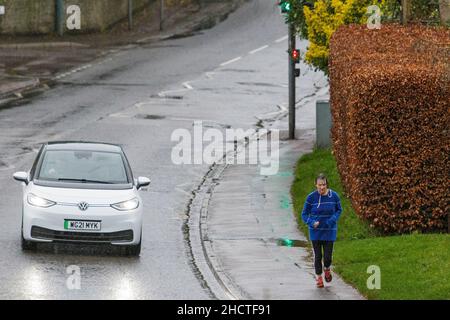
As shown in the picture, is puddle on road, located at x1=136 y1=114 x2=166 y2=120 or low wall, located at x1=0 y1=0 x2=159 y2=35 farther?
low wall, located at x1=0 y1=0 x2=159 y2=35

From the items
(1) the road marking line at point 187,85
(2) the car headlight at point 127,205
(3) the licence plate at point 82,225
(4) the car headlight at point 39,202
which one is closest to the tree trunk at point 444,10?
(2) the car headlight at point 127,205

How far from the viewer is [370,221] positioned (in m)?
23.9

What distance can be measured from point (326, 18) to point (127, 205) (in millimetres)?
13305

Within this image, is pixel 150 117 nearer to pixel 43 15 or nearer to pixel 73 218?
pixel 43 15

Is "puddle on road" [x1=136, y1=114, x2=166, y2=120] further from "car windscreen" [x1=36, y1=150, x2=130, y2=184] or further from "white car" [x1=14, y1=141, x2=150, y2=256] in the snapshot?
"white car" [x1=14, y1=141, x2=150, y2=256]

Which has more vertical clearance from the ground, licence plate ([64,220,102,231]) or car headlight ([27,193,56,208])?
car headlight ([27,193,56,208])

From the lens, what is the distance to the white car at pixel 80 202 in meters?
21.6

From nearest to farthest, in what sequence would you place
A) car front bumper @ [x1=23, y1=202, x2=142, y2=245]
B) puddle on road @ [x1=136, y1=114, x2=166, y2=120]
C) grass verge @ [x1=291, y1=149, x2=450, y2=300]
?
grass verge @ [x1=291, y1=149, x2=450, y2=300]
car front bumper @ [x1=23, y1=202, x2=142, y2=245]
puddle on road @ [x1=136, y1=114, x2=166, y2=120]

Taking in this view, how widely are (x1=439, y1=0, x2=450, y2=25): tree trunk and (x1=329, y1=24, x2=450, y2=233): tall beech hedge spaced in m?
7.33

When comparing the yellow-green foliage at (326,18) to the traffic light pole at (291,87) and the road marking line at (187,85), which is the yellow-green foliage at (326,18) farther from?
the road marking line at (187,85)

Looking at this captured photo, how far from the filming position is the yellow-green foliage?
33906mm

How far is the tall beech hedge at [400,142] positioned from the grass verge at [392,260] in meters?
0.62

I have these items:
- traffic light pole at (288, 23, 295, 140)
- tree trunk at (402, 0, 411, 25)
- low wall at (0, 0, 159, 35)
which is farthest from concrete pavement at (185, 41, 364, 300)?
low wall at (0, 0, 159, 35)
